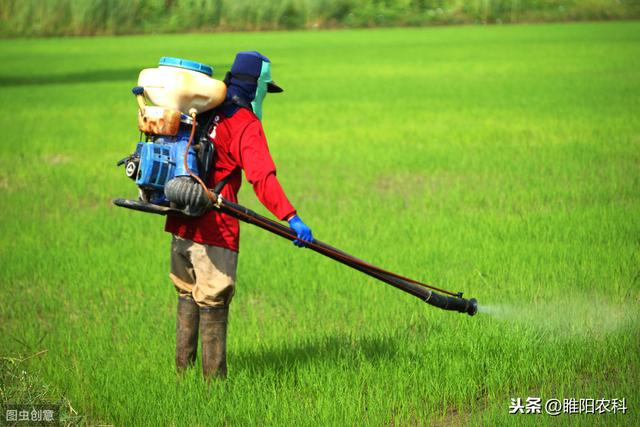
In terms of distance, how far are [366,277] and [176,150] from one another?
132 inches

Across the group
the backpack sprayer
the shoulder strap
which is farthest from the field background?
the backpack sprayer

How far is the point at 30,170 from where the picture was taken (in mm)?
13000

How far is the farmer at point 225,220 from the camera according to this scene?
4.40 m

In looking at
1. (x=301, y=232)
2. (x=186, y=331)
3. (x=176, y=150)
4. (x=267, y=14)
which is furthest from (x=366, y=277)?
(x=267, y=14)

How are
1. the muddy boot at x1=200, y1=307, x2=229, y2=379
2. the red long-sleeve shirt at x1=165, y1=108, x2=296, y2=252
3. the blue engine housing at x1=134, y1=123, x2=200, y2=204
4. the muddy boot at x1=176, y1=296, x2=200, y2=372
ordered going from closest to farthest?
the blue engine housing at x1=134, y1=123, x2=200, y2=204 → the red long-sleeve shirt at x1=165, y1=108, x2=296, y2=252 → the muddy boot at x1=200, y1=307, x2=229, y2=379 → the muddy boot at x1=176, y1=296, x2=200, y2=372

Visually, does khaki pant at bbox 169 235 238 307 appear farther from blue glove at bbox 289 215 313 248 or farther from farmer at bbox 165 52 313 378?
blue glove at bbox 289 215 313 248

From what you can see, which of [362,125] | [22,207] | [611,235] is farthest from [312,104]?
[611,235]

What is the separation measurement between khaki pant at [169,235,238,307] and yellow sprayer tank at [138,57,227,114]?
2.04ft

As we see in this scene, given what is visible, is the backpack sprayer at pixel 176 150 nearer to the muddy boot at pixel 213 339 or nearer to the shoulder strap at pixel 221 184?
Answer: the shoulder strap at pixel 221 184

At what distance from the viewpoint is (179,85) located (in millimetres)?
4254

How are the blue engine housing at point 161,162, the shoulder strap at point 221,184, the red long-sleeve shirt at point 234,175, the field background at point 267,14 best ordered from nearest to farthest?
the blue engine housing at point 161,162 < the red long-sleeve shirt at point 234,175 < the shoulder strap at point 221,184 < the field background at point 267,14

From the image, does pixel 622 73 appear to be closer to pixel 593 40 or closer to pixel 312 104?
pixel 312 104

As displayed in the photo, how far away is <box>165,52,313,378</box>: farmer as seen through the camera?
4398mm

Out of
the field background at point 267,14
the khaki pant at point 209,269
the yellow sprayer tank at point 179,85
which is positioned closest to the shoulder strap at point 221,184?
the khaki pant at point 209,269
